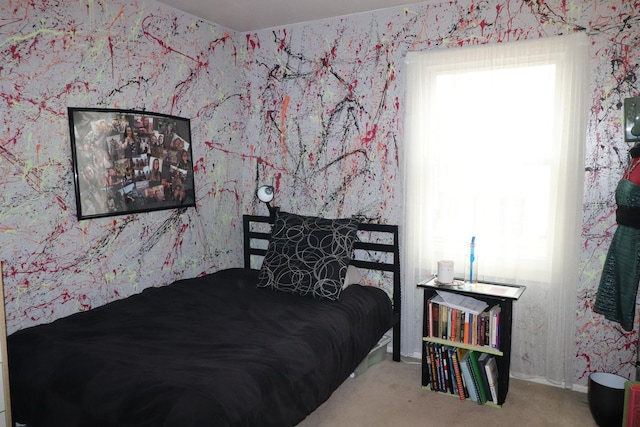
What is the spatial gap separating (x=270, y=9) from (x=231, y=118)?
91cm

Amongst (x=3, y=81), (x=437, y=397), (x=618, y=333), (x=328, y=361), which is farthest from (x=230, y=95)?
(x=618, y=333)

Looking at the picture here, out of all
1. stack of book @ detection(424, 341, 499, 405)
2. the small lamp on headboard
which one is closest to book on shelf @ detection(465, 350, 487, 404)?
stack of book @ detection(424, 341, 499, 405)

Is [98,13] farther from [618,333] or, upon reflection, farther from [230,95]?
[618,333]

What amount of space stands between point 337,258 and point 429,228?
27.0 inches

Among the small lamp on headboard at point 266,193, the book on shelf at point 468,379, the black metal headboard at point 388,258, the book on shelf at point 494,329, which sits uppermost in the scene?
the small lamp on headboard at point 266,193

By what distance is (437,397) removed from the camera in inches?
A: 109

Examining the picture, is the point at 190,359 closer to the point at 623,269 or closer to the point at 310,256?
the point at 310,256

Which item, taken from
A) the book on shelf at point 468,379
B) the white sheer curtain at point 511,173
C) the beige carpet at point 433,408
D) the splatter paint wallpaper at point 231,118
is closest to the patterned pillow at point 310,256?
the splatter paint wallpaper at point 231,118

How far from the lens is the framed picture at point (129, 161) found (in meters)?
2.63

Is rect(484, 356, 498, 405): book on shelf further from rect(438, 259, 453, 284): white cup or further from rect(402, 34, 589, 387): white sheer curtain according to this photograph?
rect(438, 259, 453, 284): white cup

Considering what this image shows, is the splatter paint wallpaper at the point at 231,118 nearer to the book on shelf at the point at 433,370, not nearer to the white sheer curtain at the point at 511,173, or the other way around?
the white sheer curtain at the point at 511,173

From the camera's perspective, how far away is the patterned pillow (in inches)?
113

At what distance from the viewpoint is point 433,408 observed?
2.65 meters

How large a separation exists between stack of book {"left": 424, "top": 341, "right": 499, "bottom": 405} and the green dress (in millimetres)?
700
